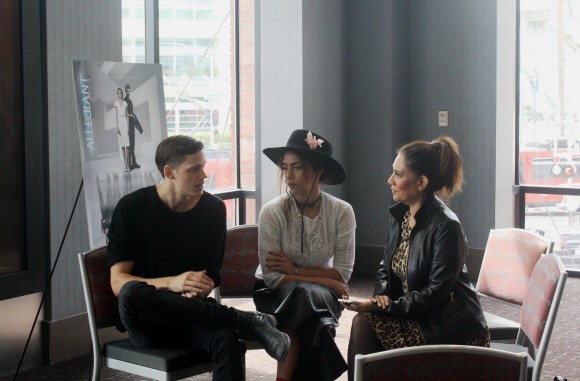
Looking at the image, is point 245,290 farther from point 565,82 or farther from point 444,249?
point 565,82

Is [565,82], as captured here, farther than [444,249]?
Yes

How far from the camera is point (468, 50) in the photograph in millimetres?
6461

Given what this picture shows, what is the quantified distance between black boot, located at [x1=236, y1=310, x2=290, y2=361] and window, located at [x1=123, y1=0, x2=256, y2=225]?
9.52 ft

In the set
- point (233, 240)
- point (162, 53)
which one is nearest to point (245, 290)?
point (233, 240)

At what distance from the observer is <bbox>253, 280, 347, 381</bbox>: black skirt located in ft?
10.3

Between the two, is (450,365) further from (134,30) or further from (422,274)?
(134,30)

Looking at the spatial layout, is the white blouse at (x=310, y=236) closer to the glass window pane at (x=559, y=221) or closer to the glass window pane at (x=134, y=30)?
the glass window pane at (x=134, y=30)

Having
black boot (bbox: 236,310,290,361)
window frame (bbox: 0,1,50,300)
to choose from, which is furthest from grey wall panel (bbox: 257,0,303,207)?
black boot (bbox: 236,310,290,361)

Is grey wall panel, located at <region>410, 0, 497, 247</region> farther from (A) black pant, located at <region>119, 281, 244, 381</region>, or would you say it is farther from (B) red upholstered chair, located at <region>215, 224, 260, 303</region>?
(A) black pant, located at <region>119, 281, 244, 381</region>

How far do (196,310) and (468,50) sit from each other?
13.6 ft

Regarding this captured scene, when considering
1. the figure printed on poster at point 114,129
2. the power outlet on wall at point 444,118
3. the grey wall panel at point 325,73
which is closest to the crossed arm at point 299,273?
the figure printed on poster at point 114,129

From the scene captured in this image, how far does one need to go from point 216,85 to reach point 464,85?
1919 mm

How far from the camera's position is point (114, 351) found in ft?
9.86

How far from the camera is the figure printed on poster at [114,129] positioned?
154 inches
